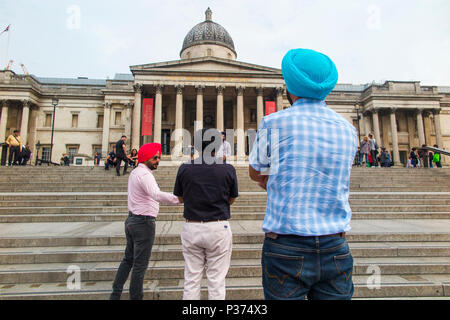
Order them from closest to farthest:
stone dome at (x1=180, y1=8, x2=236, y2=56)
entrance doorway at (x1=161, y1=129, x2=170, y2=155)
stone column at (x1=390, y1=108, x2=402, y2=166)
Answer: entrance doorway at (x1=161, y1=129, x2=170, y2=155) → stone column at (x1=390, y1=108, x2=402, y2=166) → stone dome at (x1=180, y1=8, x2=236, y2=56)

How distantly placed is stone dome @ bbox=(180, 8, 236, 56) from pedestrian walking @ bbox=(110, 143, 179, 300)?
37776 millimetres

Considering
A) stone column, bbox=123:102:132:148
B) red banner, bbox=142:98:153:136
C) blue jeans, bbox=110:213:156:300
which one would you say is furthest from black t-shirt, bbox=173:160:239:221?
stone column, bbox=123:102:132:148

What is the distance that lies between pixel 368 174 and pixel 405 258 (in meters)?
12.0

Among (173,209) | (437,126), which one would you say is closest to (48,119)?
(173,209)

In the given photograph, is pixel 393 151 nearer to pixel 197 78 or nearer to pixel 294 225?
pixel 197 78

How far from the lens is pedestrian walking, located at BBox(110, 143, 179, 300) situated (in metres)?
3.24

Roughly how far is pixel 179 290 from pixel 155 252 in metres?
1.17

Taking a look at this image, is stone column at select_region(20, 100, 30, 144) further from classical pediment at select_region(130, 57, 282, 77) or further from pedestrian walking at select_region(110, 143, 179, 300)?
pedestrian walking at select_region(110, 143, 179, 300)

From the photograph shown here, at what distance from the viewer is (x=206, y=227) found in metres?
2.71

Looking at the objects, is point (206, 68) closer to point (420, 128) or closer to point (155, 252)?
point (155, 252)

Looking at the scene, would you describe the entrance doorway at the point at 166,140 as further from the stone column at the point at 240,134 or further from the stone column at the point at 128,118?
the stone column at the point at 240,134

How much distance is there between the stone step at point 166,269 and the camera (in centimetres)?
417

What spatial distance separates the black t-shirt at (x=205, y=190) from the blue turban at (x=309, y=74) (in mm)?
1359

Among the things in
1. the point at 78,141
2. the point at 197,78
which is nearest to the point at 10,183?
the point at 197,78
